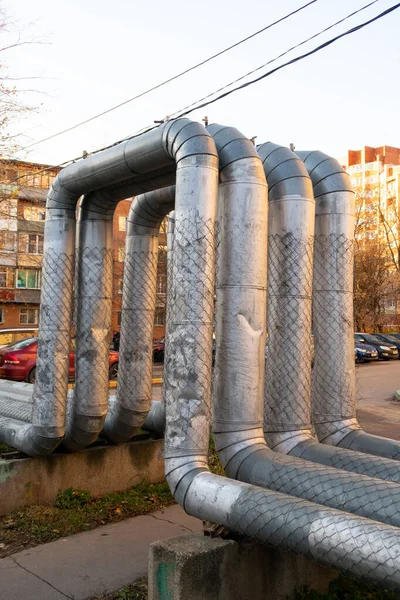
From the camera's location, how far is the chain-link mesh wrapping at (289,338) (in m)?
4.96

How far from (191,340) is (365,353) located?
26.9m

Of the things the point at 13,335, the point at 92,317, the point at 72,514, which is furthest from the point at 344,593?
the point at 13,335

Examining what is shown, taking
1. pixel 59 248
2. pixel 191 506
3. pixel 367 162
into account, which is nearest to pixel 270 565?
pixel 191 506

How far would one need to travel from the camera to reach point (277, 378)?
4992mm

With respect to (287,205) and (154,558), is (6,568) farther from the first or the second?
(287,205)

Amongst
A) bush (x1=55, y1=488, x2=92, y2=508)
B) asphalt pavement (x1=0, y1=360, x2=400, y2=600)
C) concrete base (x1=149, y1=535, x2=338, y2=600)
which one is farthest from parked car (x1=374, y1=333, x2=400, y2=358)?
concrete base (x1=149, y1=535, x2=338, y2=600)

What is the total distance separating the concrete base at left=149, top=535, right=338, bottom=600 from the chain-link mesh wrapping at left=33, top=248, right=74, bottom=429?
7.57 ft

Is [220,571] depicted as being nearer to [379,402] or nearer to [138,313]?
[138,313]

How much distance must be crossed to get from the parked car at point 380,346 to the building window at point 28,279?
23180mm

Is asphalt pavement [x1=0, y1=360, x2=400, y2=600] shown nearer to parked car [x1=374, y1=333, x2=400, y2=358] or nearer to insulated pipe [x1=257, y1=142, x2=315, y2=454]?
insulated pipe [x1=257, y1=142, x2=315, y2=454]

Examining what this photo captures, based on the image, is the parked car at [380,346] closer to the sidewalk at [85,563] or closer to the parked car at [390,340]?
the parked car at [390,340]

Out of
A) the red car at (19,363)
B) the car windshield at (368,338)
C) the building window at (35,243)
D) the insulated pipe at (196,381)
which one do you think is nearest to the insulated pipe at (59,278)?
the insulated pipe at (196,381)

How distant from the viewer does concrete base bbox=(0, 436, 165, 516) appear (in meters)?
6.36

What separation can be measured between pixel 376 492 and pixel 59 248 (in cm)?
385
